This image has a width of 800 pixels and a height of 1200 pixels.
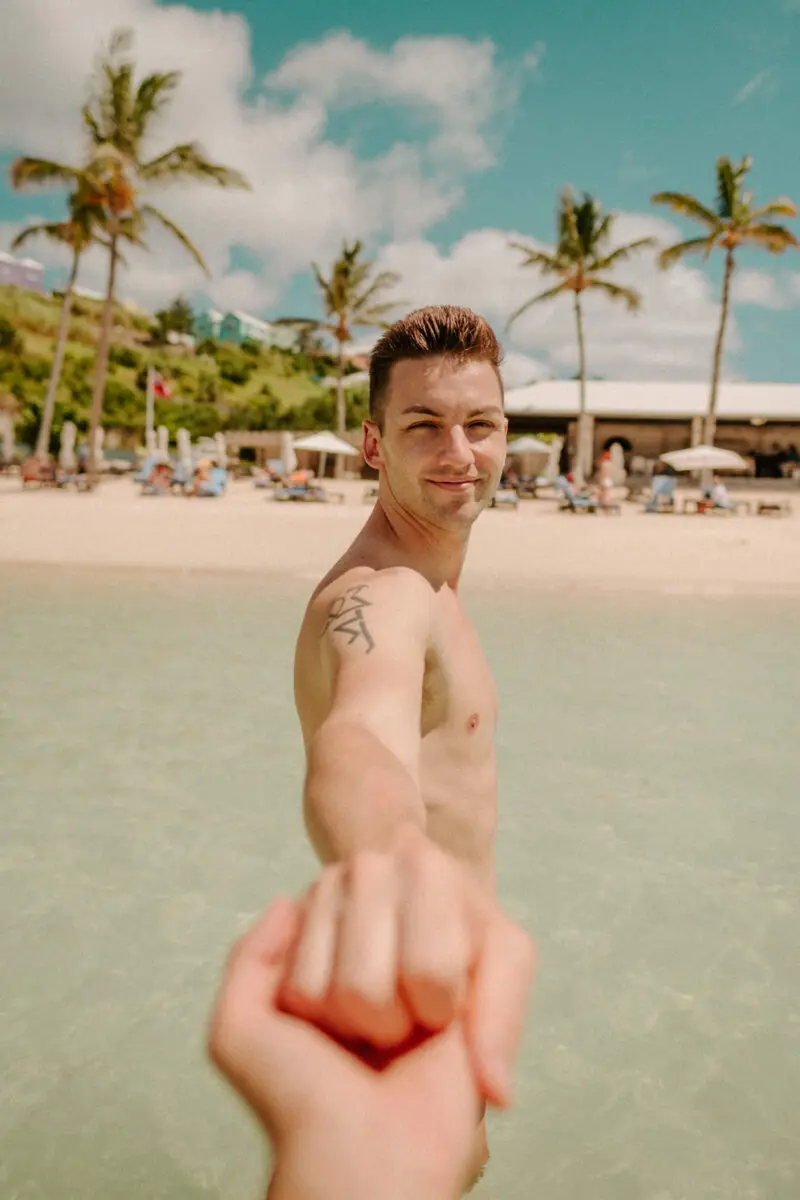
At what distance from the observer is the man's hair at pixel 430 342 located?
171 cm

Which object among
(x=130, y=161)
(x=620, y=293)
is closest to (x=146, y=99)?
(x=130, y=161)

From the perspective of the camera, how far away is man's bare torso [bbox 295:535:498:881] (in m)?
1.71

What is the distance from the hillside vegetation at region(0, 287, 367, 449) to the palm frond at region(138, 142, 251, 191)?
15974mm

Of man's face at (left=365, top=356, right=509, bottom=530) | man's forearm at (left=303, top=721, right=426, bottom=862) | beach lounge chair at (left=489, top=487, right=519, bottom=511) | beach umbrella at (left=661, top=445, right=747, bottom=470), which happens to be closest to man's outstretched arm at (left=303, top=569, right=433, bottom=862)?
man's forearm at (left=303, top=721, right=426, bottom=862)

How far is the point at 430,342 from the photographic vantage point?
171 cm

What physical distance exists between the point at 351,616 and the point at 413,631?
0.13 m

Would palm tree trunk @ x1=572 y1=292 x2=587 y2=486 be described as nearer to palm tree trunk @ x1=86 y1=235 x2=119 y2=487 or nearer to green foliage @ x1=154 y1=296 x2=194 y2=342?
palm tree trunk @ x1=86 y1=235 x2=119 y2=487

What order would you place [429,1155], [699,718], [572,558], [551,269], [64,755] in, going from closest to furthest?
[429,1155]
[64,755]
[699,718]
[572,558]
[551,269]

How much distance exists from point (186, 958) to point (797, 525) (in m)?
19.5

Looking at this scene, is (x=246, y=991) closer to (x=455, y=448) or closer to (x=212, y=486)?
(x=455, y=448)

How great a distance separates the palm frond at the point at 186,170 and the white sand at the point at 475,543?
10353 mm

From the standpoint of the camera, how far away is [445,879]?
62 cm

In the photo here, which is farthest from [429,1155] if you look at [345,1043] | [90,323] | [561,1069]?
[90,323]

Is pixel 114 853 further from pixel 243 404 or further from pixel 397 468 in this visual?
pixel 243 404
